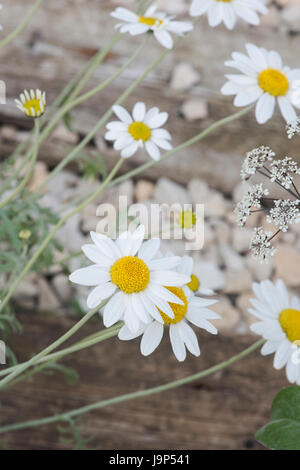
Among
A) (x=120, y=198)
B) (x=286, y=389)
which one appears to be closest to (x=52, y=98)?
(x=120, y=198)

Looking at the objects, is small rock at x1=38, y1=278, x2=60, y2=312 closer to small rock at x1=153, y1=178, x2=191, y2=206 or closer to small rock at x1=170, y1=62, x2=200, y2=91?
small rock at x1=153, y1=178, x2=191, y2=206

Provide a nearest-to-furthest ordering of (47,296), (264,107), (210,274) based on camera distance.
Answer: (264,107), (47,296), (210,274)

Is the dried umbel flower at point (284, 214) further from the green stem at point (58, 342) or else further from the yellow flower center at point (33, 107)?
the yellow flower center at point (33, 107)

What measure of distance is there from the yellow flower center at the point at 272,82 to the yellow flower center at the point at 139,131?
0.16 metres

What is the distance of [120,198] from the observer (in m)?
1.61

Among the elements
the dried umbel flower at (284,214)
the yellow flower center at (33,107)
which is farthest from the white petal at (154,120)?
the dried umbel flower at (284,214)

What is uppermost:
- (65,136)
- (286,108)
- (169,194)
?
(65,136)

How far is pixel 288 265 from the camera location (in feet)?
5.45

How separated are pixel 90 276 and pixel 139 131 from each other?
35 centimetres

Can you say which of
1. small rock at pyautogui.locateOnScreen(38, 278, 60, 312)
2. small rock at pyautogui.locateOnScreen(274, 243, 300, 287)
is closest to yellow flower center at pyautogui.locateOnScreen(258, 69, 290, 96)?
small rock at pyautogui.locateOnScreen(38, 278, 60, 312)

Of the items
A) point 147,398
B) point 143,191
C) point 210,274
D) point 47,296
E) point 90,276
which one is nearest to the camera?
point 90,276

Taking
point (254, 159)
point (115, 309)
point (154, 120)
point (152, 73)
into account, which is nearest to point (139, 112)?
point (154, 120)

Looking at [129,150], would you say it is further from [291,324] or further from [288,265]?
[288,265]
